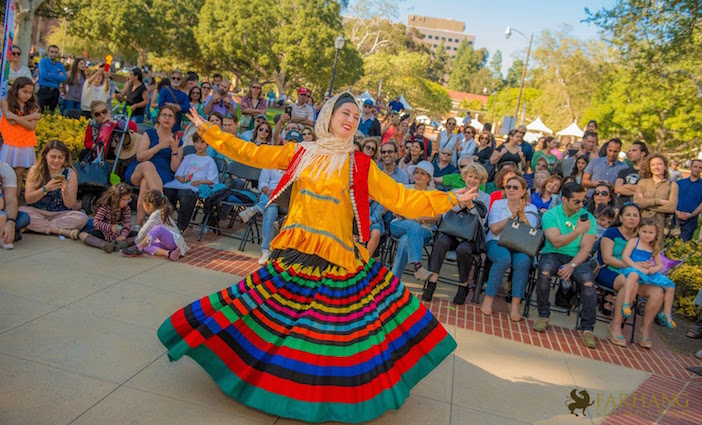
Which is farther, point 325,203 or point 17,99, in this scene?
point 17,99

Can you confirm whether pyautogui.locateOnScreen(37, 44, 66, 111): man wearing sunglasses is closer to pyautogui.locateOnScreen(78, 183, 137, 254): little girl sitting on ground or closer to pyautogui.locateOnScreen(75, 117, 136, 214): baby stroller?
pyautogui.locateOnScreen(75, 117, 136, 214): baby stroller

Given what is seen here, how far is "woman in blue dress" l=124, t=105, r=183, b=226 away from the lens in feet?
24.1

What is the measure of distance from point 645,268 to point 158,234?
536 cm

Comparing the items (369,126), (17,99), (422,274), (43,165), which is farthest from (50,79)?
(422,274)

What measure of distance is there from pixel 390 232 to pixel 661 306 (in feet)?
10.1

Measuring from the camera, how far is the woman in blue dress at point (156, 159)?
7359 millimetres

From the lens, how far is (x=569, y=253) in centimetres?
652

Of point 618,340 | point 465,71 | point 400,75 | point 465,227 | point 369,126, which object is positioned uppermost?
point 465,71

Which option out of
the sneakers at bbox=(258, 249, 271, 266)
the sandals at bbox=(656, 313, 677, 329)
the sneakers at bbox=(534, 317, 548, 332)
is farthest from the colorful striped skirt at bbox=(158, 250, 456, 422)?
the sandals at bbox=(656, 313, 677, 329)

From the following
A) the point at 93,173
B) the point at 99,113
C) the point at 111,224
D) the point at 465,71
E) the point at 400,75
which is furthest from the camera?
the point at 465,71

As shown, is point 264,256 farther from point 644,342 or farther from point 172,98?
point 172,98

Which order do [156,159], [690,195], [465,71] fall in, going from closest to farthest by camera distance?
[156,159] < [690,195] < [465,71]

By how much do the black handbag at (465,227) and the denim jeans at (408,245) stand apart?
0.27 m

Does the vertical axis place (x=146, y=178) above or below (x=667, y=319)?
above
